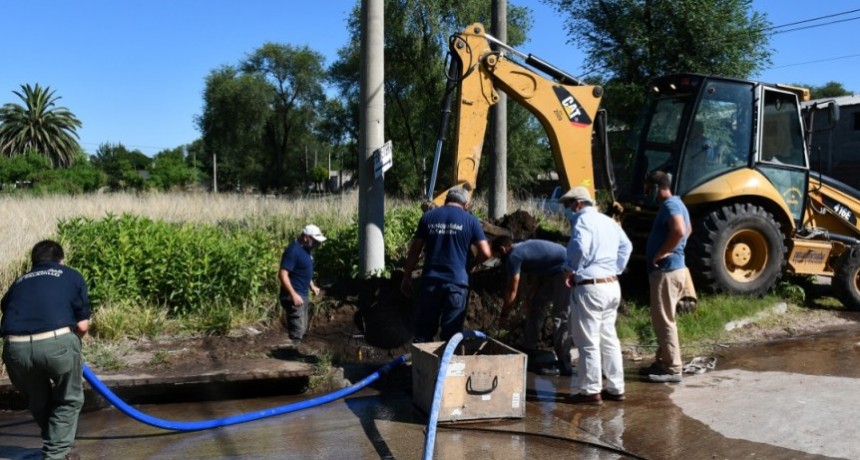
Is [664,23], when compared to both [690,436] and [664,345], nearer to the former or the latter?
[664,345]

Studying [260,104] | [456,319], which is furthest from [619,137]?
[260,104]

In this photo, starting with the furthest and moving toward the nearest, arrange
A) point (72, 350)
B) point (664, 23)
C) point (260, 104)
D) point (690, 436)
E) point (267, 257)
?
point (260, 104) < point (664, 23) < point (267, 257) < point (690, 436) < point (72, 350)

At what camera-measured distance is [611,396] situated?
21.1ft

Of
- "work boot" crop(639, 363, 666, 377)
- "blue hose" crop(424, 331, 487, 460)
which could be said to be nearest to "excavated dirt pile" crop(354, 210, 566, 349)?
"work boot" crop(639, 363, 666, 377)

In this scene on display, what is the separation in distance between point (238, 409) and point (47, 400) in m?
1.74

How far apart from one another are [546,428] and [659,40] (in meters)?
13.8

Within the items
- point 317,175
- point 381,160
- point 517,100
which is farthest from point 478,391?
point 317,175

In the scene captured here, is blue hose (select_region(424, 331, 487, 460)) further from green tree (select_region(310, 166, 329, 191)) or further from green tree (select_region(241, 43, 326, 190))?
green tree (select_region(310, 166, 329, 191))

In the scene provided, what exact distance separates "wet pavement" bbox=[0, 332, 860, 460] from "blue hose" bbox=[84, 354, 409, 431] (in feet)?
0.24

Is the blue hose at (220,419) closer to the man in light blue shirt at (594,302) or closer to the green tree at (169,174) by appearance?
the man in light blue shirt at (594,302)

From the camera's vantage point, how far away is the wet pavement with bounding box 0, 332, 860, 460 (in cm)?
523

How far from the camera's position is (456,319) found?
652cm

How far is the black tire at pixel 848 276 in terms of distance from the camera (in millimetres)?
9859

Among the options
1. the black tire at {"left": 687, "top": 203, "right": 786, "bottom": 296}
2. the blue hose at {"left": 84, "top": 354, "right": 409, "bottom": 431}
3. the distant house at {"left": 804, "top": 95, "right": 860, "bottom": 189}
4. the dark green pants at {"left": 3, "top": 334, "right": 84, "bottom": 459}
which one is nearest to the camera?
the dark green pants at {"left": 3, "top": 334, "right": 84, "bottom": 459}
